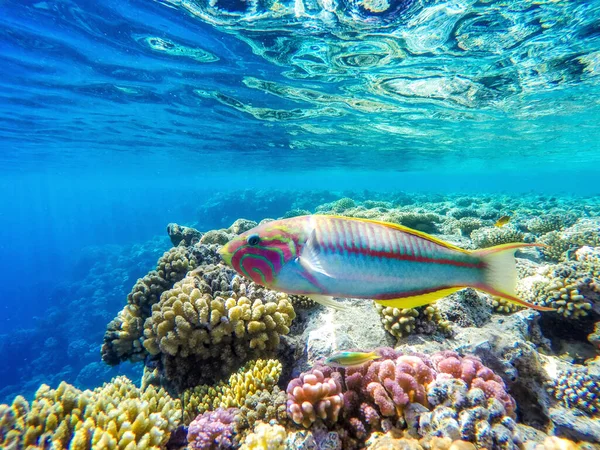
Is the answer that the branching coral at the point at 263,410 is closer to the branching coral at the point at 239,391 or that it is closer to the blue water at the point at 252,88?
the branching coral at the point at 239,391

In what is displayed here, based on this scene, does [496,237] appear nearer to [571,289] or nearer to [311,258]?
[571,289]

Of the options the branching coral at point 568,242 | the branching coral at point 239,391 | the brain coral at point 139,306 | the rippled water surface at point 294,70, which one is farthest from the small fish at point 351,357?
the rippled water surface at point 294,70

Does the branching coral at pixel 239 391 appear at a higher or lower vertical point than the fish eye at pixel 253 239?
lower

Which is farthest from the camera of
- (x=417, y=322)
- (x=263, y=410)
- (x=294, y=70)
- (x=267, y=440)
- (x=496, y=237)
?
(x=294, y=70)

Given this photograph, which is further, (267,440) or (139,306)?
(139,306)

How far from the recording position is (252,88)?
1504 centimetres

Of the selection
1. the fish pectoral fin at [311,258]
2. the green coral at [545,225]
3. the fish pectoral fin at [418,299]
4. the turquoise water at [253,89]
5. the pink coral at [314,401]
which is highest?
the turquoise water at [253,89]

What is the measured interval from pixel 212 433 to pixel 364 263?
8.21 ft

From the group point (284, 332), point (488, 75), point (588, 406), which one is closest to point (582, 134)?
point (488, 75)

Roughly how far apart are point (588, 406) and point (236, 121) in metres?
21.6

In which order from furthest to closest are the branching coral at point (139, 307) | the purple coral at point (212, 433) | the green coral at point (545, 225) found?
the green coral at point (545, 225), the branching coral at point (139, 307), the purple coral at point (212, 433)

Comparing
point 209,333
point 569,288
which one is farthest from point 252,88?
point 569,288

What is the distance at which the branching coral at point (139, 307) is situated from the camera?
5293 mm

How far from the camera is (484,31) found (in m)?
10.0
